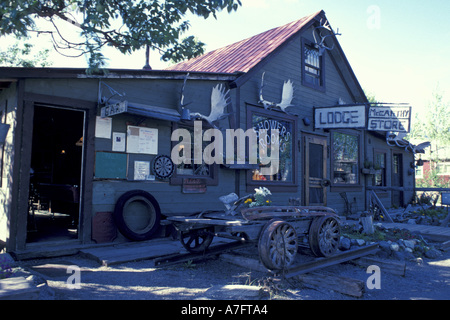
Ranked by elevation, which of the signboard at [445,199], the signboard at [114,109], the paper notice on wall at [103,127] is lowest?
the signboard at [445,199]

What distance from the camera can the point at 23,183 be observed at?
5898 millimetres

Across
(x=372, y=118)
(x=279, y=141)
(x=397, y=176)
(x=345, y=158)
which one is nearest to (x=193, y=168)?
(x=279, y=141)

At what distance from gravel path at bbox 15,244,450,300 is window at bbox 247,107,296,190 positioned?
4.24 metres

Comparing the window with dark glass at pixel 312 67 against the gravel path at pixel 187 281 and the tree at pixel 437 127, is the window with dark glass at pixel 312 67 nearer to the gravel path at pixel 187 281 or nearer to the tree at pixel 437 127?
the gravel path at pixel 187 281

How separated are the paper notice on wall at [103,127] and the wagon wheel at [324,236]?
419 cm

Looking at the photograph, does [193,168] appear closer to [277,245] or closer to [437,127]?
[277,245]

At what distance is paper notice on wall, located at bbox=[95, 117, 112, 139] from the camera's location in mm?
6738

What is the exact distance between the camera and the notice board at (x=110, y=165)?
22.1 ft

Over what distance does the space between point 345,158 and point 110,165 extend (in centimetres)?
908

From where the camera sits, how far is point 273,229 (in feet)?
15.0

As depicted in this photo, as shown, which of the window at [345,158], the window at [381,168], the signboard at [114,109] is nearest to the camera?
the signboard at [114,109]

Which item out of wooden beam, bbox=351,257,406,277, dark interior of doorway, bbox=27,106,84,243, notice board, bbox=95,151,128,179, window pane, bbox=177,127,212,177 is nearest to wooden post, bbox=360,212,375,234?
wooden beam, bbox=351,257,406,277

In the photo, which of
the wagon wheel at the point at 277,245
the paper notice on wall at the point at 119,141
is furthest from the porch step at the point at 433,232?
the paper notice on wall at the point at 119,141
